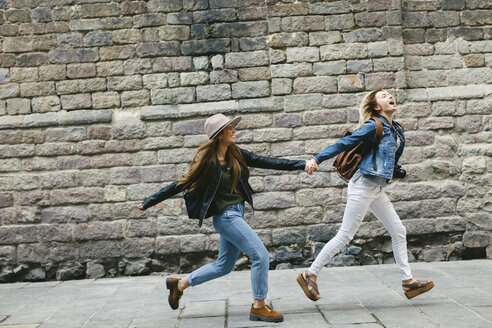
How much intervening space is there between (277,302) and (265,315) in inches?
24.3

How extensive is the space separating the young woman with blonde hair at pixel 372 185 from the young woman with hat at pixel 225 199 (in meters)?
0.43

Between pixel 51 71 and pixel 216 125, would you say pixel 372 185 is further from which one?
pixel 51 71

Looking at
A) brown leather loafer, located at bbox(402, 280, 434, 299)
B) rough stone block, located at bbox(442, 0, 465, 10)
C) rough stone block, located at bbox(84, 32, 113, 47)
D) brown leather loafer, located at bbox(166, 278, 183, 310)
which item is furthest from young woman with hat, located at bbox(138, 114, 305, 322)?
rough stone block, located at bbox(442, 0, 465, 10)

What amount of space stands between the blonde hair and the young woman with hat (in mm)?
693

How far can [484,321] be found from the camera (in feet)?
10.5

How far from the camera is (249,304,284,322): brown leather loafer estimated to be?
11.1 feet

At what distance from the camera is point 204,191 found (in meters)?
3.48

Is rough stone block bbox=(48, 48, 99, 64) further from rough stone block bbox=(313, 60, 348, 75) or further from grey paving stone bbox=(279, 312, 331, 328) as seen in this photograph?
grey paving stone bbox=(279, 312, 331, 328)

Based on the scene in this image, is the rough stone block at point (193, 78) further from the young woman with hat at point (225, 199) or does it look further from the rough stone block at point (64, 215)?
the young woman with hat at point (225, 199)

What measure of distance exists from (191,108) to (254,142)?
2.80ft

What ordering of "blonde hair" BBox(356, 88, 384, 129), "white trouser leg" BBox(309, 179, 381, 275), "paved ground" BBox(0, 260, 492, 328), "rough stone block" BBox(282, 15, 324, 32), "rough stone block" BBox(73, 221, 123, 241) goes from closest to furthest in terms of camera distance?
"paved ground" BBox(0, 260, 492, 328)
"white trouser leg" BBox(309, 179, 381, 275)
"blonde hair" BBox(356, 88, 384, 129)
"rough stone block" BBox(73, 221, 123, 241)
"rough stone block" BBox(282, 15, 324, 32)

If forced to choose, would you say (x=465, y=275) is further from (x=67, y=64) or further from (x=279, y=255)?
(x=67, y=64)

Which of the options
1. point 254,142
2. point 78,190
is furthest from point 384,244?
point 78,190

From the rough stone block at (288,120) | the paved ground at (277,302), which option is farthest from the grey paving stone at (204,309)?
the rough stone block at (288,120)
